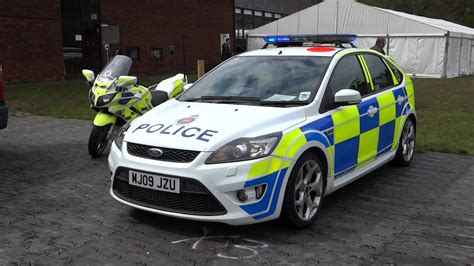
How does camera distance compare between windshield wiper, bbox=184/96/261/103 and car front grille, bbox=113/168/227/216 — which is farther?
windshield wiper, bbox=184/96/261/103

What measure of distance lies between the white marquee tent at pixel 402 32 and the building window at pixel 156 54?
7516mm

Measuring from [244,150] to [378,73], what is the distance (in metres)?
2.57

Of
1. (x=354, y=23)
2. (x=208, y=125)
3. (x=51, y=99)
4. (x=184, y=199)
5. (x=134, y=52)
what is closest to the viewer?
(x=184, y=199)

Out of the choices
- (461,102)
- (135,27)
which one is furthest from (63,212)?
(135,27)

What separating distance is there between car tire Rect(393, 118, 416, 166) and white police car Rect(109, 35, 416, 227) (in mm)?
595

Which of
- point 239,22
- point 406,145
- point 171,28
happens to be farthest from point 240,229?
point 239,22

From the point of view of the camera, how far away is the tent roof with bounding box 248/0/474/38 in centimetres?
2531

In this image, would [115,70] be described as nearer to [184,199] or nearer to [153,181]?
[153,181]

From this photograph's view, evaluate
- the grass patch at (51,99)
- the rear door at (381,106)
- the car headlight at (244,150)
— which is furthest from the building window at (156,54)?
the car headlight at (244,150)

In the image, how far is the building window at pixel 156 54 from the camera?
24.9 metres

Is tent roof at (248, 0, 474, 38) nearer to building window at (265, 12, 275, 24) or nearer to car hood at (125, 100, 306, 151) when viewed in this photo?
building window at (265, 12, 275, 24)

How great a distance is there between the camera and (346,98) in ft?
14.3

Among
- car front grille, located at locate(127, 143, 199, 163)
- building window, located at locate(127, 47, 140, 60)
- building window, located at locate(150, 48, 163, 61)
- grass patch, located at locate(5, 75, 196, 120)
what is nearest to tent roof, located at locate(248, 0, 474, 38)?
building window, located at locate(150, 48, 163, 61)

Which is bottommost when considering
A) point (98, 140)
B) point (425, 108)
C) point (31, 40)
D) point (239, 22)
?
point (425, 108)
